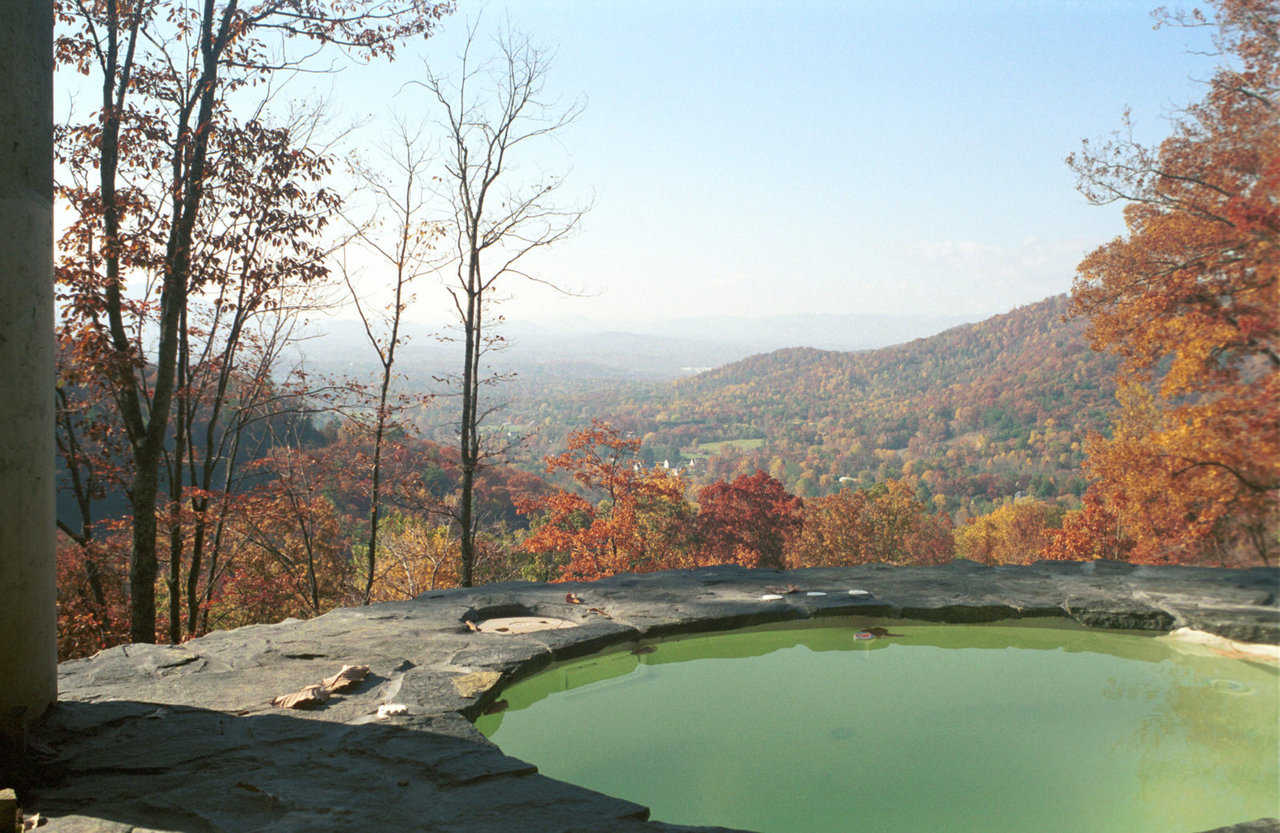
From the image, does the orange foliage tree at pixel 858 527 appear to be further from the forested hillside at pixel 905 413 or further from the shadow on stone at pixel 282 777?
the shadow on stone at pixel 282 777

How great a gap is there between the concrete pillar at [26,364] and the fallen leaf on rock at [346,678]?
981 mm

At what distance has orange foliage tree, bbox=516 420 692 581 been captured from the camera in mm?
15227

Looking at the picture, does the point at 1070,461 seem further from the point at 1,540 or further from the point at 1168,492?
the point at 1,540

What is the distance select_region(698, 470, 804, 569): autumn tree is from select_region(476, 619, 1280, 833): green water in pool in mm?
13252

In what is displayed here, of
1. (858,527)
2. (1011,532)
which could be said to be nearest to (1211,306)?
(858,527)

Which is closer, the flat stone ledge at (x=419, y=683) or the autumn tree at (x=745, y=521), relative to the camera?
the flat stone ledge at (x=419, y=683)

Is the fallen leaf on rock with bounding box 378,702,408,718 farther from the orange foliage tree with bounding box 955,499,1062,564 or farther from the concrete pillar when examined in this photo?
the orange foliage tree with bounding box 955,499,1062,564

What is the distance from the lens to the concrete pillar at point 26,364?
8.20 feet

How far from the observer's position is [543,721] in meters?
3.46

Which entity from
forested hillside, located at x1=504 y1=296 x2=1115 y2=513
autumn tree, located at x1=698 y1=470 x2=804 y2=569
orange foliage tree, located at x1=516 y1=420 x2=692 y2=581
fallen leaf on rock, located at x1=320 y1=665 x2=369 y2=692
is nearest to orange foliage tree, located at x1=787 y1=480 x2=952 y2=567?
autumn tree, located at x1=698 y1=470 x2=804 y2=569

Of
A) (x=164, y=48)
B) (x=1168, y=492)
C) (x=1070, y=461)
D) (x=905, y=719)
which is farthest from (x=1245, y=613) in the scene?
(x=1070, y=461)

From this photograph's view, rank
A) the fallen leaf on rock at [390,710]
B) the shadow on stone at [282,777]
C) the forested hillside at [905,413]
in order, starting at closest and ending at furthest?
the shadow on stone at [282,777] < the fallen leaf on rock at [390,710] < the forested hillside at [905,413]

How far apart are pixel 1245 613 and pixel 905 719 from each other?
2.49m

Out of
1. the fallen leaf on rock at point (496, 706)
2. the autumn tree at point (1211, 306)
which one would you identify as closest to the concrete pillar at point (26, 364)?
the fallen leaf on rock at point (496, 706)
